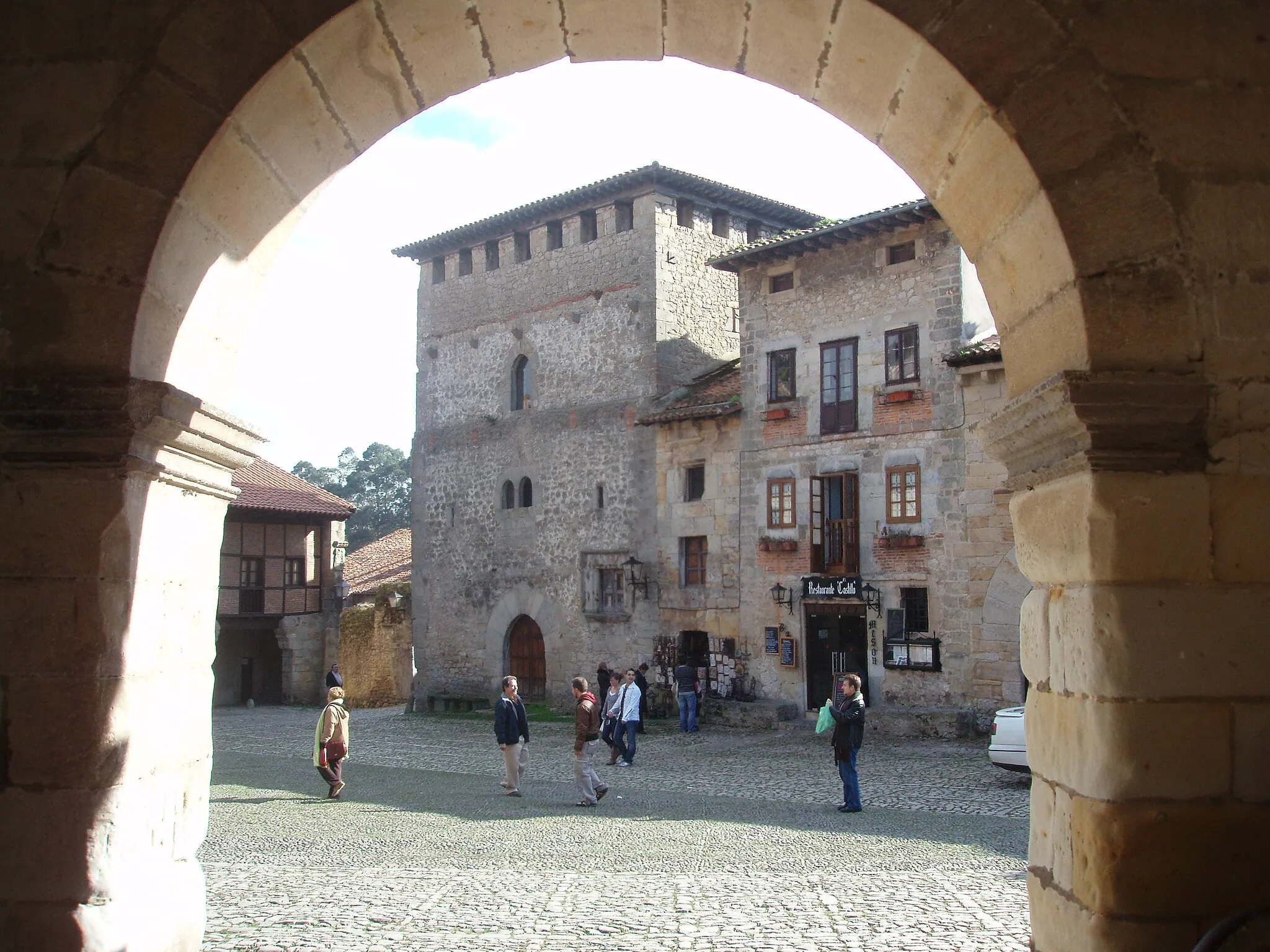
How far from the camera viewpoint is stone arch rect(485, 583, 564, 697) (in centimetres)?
2527

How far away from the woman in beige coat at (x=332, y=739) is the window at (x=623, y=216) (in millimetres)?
14743

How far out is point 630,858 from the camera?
912 centimetres

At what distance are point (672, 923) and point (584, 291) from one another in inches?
790

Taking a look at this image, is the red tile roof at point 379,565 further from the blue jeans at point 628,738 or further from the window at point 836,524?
the blue jeans at point 628,738

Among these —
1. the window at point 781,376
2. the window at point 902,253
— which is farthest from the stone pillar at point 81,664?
the window at point 781,376

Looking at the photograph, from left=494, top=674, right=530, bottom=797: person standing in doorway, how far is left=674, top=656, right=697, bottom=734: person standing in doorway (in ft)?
24.9

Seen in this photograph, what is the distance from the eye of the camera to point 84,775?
11.9ft

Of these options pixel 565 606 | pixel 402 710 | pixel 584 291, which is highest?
pixel 584 291

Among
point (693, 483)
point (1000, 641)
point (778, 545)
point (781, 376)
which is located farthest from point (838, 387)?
point (1000, 641)

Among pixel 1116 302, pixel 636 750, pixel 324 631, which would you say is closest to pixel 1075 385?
pixel 1116 302

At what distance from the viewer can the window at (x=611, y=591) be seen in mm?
24109

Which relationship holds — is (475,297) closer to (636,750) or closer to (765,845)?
(636,750)

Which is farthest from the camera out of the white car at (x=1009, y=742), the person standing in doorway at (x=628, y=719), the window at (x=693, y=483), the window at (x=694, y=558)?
the window at (x=693, y=483)

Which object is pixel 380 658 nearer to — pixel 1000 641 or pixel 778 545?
pixel 778 545
